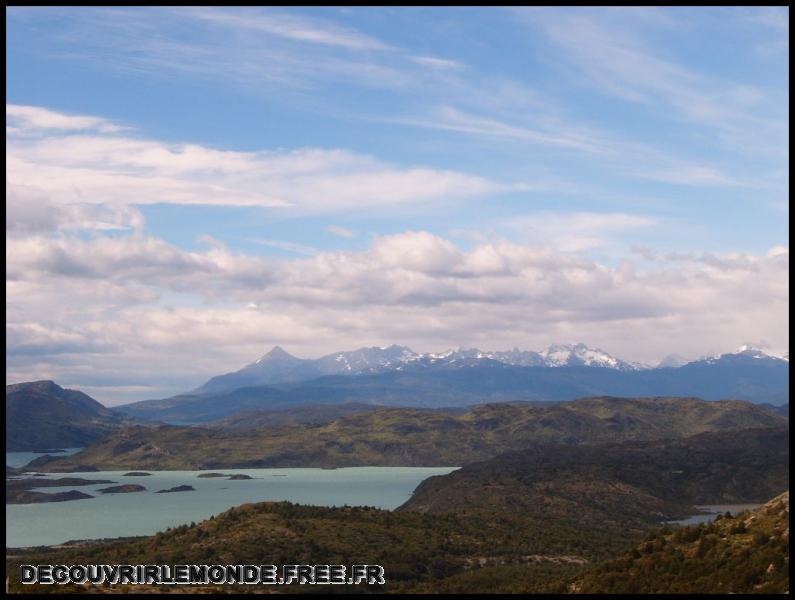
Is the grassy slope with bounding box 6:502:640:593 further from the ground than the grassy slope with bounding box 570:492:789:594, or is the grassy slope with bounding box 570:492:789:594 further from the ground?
the grassy slope with bounding box 570:492:789:594

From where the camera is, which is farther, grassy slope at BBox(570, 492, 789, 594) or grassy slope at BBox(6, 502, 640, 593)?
grassy slope at BBox(6, 502, 640, 593)

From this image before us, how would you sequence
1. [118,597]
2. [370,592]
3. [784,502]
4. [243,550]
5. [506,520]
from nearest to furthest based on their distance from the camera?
[118,597], [784,502], [370,592], [243,550], [506,520]

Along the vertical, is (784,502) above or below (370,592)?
above

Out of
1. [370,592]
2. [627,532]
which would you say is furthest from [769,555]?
→ [627,532]

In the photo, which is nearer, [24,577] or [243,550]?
[24,577]

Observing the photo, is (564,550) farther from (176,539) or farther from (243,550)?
(176,539)

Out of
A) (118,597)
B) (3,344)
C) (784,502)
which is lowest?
(118,597)

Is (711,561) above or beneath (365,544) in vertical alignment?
above

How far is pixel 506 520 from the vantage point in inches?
6639

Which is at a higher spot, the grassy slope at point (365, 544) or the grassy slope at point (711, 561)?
the grassy slope at point (711, 561)

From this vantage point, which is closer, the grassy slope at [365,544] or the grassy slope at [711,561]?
the grassy slope at [711,561]

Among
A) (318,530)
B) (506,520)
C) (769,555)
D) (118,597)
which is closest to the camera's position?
(769,555)

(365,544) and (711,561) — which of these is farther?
(365,544)

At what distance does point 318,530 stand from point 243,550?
1434cm
